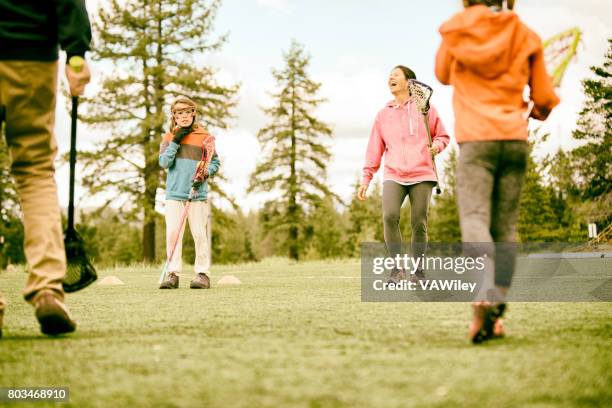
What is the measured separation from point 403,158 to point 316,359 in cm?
418

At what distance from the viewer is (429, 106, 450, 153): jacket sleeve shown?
711cm

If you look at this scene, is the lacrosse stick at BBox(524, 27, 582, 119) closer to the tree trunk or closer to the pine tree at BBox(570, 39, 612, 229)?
the tree trunk

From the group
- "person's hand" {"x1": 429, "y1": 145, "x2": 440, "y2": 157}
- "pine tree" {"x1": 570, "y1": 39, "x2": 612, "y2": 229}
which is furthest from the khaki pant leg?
"pine tree" {"x1": 570, "y1": 39, "x2": 612, "y2": 229}

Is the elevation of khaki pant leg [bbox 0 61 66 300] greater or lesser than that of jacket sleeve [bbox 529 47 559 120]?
lesser

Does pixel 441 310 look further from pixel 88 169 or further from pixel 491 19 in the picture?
pixel 88 169

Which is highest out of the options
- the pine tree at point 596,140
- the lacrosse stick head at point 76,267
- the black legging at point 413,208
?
the pine tree at point 596,140

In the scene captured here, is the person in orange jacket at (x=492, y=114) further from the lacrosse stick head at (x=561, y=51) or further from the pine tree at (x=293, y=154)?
the pine tree at (x=293, y=154)

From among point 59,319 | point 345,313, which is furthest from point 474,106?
point 59,319

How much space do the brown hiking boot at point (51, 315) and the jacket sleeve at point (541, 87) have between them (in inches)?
111

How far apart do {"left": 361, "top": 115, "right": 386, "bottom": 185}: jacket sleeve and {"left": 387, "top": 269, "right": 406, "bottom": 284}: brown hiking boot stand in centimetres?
94

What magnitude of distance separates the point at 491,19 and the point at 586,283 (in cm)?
514

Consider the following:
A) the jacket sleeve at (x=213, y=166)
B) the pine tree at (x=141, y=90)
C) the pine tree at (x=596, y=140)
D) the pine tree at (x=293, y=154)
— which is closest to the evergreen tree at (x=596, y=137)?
the pine tree at (x=596, y=140)

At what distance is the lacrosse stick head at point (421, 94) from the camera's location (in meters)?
6.95

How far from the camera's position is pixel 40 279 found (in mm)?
3811
